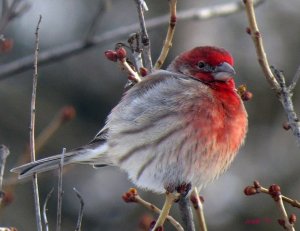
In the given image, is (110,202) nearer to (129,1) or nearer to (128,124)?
(129,1)

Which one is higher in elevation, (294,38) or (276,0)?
(276,0)

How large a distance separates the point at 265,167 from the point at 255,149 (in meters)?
0.50

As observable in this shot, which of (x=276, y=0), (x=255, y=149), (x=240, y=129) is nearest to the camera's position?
(x=240, y=129)

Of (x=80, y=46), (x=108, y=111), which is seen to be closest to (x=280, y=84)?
(x=80, y=46)

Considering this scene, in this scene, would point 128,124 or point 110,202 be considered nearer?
point 128,124

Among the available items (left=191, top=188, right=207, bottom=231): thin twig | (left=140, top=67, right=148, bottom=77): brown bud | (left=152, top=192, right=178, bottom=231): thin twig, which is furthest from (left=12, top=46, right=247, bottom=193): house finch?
(left=152, top=192, right=178, bottom=231): thin twig

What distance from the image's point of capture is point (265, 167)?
50.0ft

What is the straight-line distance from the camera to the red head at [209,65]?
6.84 m

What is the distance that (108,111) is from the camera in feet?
49.6

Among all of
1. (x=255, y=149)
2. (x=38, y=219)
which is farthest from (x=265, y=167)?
(x=38, y=219)

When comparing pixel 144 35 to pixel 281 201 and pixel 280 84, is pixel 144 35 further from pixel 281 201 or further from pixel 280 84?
pixel 281 201

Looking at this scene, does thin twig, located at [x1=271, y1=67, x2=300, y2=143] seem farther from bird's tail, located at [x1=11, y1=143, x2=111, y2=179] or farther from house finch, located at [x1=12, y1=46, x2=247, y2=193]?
bird's tail, located at [x1=11, y1=143, x2=111, y2=179]

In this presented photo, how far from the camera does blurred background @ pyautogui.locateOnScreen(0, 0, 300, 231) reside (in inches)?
551

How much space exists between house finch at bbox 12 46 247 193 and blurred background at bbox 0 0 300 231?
6.43 metres
